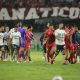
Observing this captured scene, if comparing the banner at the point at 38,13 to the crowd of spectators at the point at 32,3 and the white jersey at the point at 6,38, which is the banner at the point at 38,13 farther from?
the white jersey at the point at 6,38

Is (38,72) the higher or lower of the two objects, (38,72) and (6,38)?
the lower

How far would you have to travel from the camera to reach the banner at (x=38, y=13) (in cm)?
4697

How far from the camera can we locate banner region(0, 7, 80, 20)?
46969mm

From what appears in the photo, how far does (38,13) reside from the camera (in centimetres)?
4728

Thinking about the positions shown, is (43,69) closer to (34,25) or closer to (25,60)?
(25,60)

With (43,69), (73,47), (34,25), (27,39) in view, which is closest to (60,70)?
(43,69)

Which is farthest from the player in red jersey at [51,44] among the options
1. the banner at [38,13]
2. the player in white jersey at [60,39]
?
the banner at [38,13]

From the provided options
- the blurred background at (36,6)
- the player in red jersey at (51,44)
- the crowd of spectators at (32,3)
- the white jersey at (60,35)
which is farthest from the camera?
the crowd of spectators at (32,3)

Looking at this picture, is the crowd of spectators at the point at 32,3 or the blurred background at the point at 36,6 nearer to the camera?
the blurred background at the point at 36,6

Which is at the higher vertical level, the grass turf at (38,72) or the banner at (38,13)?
the banner at (38,13)

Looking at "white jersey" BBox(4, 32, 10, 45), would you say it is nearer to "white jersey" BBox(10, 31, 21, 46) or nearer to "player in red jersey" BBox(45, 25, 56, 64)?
"white jersey" BBox(10, 31, 21, 46)

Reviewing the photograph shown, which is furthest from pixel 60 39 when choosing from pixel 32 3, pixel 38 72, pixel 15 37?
pixel 32 3

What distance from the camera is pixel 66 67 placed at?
2228 centimetres

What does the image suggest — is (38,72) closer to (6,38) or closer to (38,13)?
(6,38)
